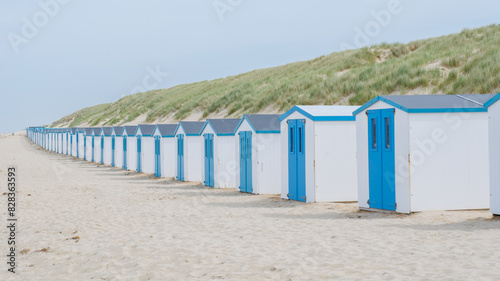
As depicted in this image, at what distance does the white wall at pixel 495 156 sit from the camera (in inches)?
404

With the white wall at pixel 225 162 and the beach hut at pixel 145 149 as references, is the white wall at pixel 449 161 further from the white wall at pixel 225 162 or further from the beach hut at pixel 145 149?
the beach hut at pixel 145 149

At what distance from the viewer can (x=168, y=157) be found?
24.7m

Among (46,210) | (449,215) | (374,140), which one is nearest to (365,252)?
(449,215)

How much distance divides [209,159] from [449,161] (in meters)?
10.2

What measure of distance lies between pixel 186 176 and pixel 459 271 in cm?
1679

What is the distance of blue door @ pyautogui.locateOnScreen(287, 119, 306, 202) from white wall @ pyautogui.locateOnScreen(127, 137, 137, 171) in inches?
615

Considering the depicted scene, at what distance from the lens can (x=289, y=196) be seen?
50.3 feet

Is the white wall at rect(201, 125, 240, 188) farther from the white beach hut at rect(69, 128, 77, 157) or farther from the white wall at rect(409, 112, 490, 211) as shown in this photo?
the white beach hut at rect(69, 128, 77, 157)

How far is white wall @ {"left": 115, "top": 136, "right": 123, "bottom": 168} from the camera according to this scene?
32.3 metres

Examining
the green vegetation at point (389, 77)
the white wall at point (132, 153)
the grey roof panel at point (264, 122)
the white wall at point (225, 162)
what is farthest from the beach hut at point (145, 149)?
the green vegetation at point (389, 77)

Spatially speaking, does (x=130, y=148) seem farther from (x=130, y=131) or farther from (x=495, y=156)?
(x=495, y=156)

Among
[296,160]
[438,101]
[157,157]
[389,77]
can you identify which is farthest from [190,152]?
[389,77]

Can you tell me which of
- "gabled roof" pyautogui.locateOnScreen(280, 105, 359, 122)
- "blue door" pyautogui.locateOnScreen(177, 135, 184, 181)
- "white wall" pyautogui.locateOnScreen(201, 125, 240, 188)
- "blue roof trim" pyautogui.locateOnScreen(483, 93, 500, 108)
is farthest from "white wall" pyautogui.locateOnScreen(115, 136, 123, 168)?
"blue roof trim" pyautogui.locateOnScreen(483, 93, 500, 108)

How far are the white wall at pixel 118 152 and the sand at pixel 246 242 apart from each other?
A: 16.9 m
